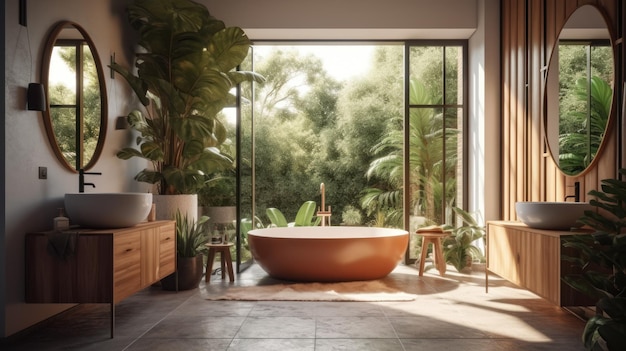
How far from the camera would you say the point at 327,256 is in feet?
15.3

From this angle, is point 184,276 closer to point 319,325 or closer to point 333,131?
point 319,325

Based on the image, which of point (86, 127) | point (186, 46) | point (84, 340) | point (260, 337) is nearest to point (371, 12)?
point (186, 46)

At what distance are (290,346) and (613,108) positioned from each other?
7.63ft

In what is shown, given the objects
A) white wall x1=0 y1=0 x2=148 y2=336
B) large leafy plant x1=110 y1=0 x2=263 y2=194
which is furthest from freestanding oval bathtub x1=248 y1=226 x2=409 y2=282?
white wall x1=0 y1=0 x2=148 y2=336

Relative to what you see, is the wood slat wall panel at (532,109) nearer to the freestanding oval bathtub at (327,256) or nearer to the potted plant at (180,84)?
Answer: the freestanding oval bathtub at (327,256)

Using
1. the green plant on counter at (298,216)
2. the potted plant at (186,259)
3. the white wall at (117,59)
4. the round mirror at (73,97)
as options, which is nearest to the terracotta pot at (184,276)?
the potted plant at (186,259)

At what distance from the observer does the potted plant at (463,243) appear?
17.4 ft

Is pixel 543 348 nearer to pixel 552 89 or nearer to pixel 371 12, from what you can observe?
pixel 552 89

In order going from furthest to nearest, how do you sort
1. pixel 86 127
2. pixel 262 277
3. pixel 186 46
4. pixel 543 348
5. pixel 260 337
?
pixel 262 277 < pixel 186 46 < pixel 86 127 < pixel 260 337 < pixel 543 348

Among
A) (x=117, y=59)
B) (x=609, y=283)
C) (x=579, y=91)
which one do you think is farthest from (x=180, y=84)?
(x=609, y=283)

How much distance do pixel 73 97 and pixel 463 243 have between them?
3720 millimetres

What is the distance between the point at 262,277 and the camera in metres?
5.10

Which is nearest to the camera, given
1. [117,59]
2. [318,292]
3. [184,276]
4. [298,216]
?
[318,292]

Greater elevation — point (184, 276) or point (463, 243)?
point (463, 243)
